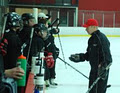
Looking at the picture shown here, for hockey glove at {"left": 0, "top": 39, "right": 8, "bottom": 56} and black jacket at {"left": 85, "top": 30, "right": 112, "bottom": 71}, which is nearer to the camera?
hockey glove at {"left": 0, "top": 39, "right": 8, "bottom": 56}

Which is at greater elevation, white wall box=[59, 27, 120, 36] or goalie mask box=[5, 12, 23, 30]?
goalie mask box=[5, 12, 23, 30]

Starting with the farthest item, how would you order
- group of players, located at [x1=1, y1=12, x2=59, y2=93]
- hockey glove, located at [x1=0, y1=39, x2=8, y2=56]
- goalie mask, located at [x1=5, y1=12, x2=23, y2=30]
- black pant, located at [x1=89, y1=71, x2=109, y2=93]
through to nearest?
black pant, located at [x1=89, y1=71, x2=109, y2=93] → goalie mask, located at [x1=5, y1=12, x2=23, y2=30] → group of players, located at [x1=1, y1=12, x2=59, y2=93] → hockey glove, located at [x1=0, y1=39, x2=8, y2=56]

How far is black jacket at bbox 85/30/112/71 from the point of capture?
12.0 feet

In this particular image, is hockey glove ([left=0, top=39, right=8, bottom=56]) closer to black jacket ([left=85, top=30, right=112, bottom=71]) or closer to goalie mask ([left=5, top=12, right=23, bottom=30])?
goalie mask ([left=5, top=12, right=23, bottom=30])

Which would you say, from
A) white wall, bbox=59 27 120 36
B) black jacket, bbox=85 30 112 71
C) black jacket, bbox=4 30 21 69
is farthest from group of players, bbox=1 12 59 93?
white wall, bbox=59 27 120 36

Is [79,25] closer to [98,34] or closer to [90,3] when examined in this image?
[90,3]

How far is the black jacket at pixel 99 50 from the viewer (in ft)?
12.0

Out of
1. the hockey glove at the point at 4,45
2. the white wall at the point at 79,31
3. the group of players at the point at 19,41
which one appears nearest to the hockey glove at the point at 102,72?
the group of players at the point at 19,41

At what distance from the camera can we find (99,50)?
3727mm

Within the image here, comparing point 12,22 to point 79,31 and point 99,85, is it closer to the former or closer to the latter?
point 99,85

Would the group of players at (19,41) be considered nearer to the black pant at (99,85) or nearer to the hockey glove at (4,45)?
the hockey glove at (4,45)

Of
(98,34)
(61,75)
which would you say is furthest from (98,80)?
(61,75)

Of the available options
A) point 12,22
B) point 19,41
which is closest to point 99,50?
point 19,41

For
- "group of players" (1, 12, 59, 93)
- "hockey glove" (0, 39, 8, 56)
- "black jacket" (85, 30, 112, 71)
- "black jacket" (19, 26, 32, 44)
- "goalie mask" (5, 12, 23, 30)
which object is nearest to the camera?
"hockey glove" (0, 39, 8, 56)
